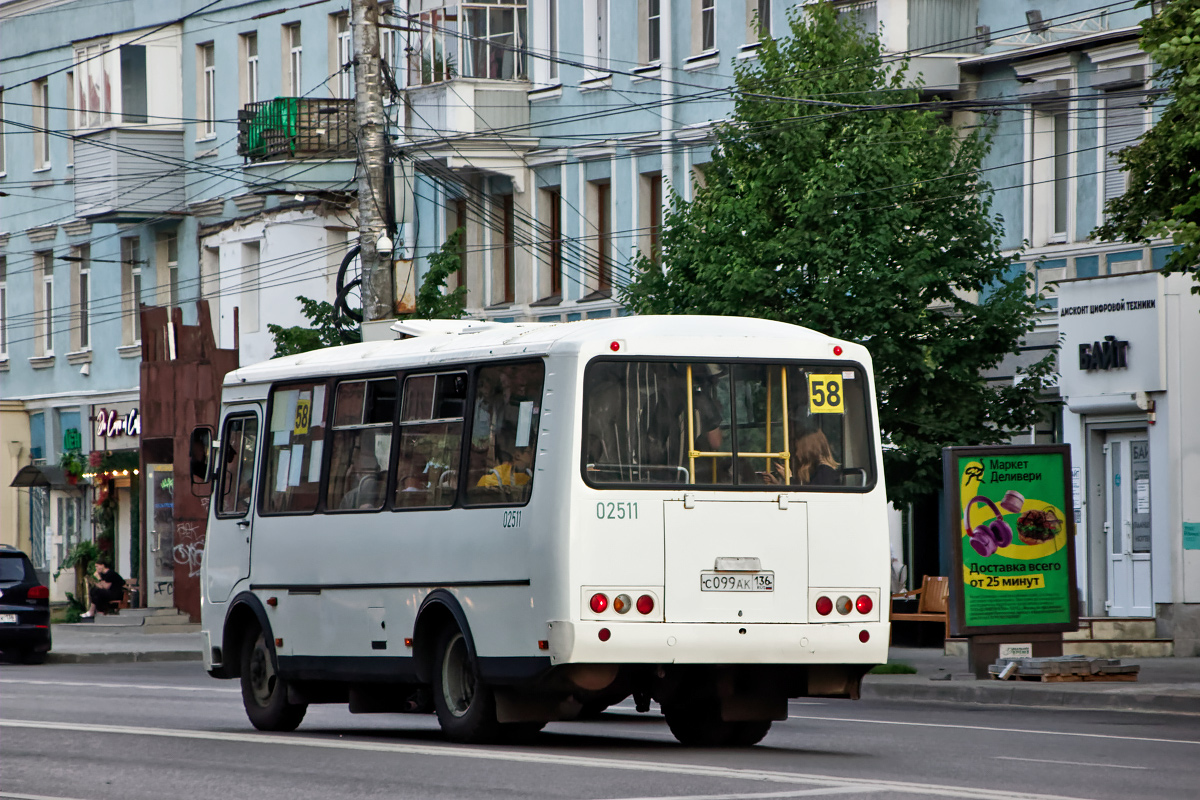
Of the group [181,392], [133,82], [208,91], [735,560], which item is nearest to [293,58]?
[208,91]

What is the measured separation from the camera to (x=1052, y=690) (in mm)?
21469

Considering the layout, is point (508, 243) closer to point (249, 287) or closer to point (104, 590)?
point (249, 287)

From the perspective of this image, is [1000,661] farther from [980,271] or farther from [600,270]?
[600,270]

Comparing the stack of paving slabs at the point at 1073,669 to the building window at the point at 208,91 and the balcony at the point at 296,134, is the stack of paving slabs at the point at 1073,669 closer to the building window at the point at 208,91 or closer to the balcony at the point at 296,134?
the balcony at the point at 296,134

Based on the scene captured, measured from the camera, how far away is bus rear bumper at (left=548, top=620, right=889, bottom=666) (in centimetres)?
1466

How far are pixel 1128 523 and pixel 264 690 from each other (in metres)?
15.1

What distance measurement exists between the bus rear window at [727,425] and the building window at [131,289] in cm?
3613

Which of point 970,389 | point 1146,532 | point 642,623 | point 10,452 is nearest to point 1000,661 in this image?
point 970,389

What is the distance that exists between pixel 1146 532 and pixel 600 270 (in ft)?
41.3

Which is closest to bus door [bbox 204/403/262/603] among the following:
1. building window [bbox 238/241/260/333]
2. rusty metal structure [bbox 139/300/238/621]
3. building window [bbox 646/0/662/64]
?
building window [bbox 646/0/662/64]

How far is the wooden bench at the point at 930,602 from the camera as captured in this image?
30.0m

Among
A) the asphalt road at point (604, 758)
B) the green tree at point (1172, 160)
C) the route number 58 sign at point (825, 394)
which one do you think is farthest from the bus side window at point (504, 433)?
the green tree at point (1172, 160)

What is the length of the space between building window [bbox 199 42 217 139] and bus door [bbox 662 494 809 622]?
34.2m

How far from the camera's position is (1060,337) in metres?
29.6
